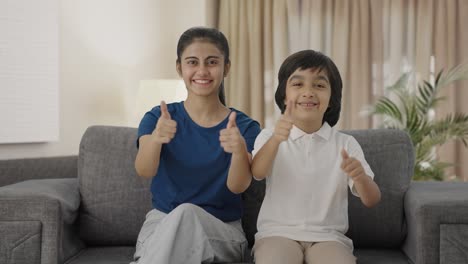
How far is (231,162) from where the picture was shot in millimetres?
2264

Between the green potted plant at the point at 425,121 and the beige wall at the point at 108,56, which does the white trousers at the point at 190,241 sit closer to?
the beige wall at the point at 108,56

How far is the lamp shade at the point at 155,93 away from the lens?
473 centimetres

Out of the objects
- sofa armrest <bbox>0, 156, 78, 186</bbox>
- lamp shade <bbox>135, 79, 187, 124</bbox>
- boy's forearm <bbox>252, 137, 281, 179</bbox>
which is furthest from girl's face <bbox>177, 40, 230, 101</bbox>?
lamp shade <bbox>135, 79, 187, 124</bbox>

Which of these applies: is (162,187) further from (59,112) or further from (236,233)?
(59,112)

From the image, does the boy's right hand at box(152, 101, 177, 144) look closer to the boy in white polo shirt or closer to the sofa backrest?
the boy in white polo shirt

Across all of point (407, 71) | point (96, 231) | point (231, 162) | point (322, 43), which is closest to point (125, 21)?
point (322, 43)

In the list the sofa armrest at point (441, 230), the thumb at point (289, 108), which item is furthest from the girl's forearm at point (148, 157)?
the sofa armrest at point (441, 230)

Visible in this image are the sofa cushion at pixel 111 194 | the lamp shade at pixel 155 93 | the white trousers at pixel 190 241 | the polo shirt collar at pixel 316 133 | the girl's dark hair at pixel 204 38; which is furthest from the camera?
the lamp shade at pixel 155 93

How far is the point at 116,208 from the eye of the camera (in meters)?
2.62

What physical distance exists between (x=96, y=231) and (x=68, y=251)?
18 centimetres

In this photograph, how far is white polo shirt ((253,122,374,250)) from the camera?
7.41 feet

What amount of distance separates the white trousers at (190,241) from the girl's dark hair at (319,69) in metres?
0.50

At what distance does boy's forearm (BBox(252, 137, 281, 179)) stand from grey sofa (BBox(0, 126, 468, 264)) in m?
0.33

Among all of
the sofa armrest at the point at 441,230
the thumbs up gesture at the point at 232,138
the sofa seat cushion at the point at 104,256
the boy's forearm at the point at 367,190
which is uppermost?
the thumbs up gesture at the point at 232,138
